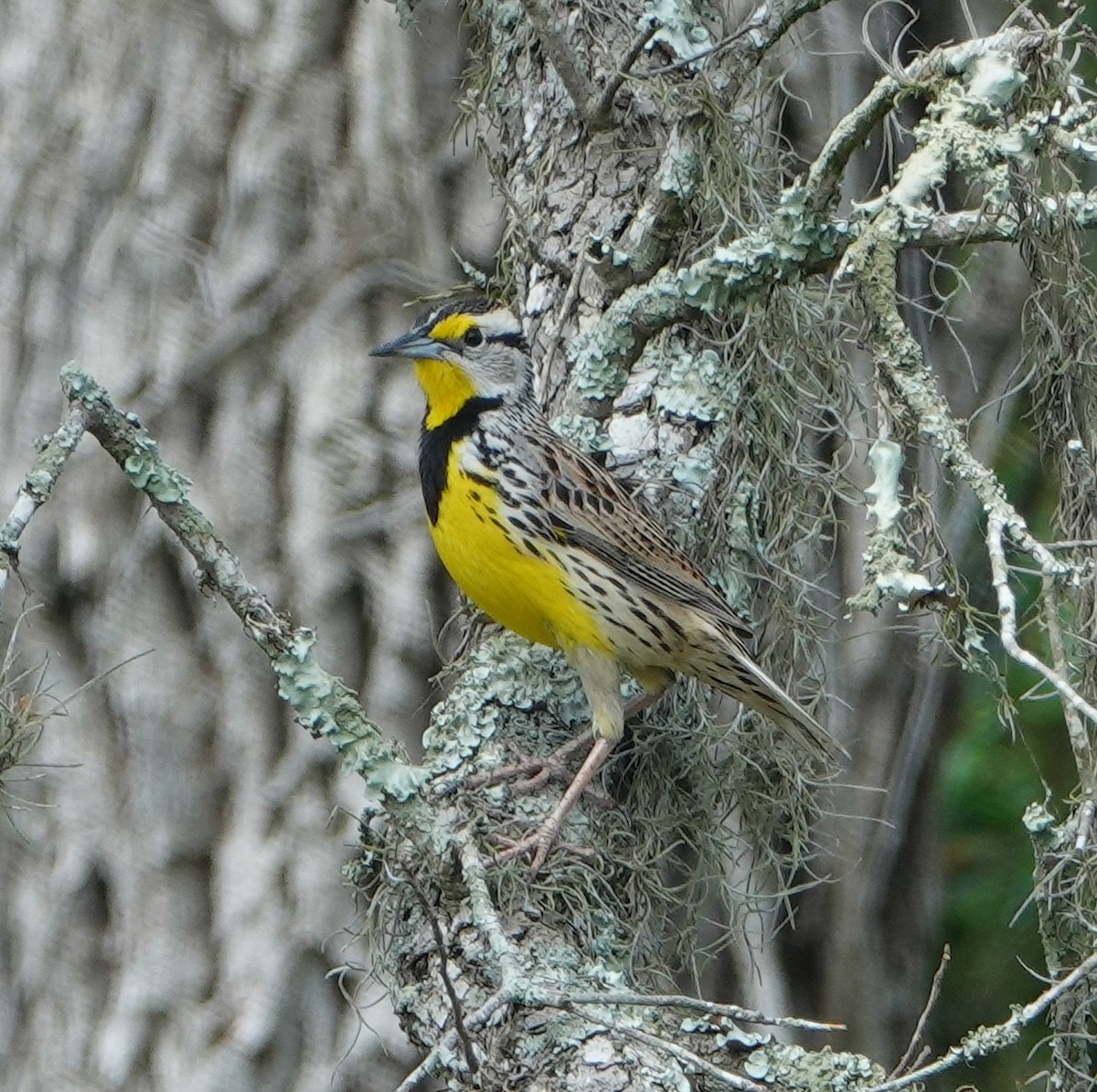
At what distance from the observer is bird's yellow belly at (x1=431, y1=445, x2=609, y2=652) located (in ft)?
13.2

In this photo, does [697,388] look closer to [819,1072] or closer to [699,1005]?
[819,1072]

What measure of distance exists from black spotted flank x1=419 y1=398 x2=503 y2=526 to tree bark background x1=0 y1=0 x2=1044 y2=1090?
2.11 feet

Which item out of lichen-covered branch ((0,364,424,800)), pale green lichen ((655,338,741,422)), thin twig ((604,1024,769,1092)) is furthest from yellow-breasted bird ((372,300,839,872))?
thin twig ((604,1024,769,1092))

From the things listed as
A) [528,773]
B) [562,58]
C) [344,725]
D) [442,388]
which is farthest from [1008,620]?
[442,388]

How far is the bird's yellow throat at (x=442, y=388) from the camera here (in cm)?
433

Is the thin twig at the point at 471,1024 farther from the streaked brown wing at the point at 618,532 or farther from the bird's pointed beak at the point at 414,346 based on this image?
the bird's pointed beak at the point at 414,346

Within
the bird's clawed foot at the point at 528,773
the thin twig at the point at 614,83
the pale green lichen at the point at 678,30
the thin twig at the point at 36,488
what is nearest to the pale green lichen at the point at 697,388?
the thin twig at the point at 614,83

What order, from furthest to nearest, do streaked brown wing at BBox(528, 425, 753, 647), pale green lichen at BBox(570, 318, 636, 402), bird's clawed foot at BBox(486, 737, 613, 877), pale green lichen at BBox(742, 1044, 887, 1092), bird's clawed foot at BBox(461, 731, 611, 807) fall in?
streaked brown wing at BBox(528, 425, 753, 647) → pale green lichen at BBox(570, 318, 636, 402) → bird's clawed foot at BBox(461, 731, 611, 807) → bird's clawed foot at BBox(486, 737, 613, 877) → pale green lichen at BBox(742, 1044, 887, 1092)

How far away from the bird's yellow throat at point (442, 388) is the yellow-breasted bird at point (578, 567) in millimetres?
78

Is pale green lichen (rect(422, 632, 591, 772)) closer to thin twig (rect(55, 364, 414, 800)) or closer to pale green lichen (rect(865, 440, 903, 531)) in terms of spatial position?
thin twig (rect(55, 364, 414, 800))

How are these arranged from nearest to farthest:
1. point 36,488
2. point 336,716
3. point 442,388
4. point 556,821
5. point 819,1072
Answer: point 36,488, point 819,1072, point 336,716, point 556,821, point 442,388

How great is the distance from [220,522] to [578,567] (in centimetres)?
125

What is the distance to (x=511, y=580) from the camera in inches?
160

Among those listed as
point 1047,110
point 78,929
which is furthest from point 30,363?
point 1047,110
